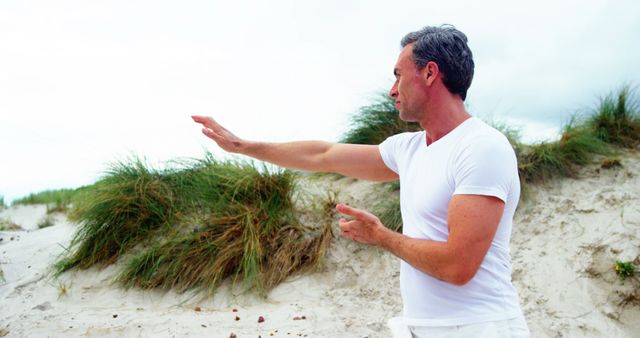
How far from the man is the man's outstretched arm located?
0.41 meters

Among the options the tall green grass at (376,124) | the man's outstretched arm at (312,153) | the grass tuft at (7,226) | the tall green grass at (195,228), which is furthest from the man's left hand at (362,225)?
the grass tuft at (7,226)

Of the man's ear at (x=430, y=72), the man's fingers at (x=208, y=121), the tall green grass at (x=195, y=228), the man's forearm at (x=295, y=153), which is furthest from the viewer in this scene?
the tall green grass at (x=195, y=228)

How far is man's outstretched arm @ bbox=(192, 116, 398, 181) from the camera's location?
2.91 metres

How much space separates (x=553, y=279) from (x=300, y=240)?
7.88 ft

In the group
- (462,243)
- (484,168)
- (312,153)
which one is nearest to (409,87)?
(484,168)

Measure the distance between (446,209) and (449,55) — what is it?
2.07ft

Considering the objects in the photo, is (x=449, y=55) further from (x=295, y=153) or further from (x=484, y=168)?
(x=295, y=153)

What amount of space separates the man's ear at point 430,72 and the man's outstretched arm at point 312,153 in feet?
2.15

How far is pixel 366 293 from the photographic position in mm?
5152

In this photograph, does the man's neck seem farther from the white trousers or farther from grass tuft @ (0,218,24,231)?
grass tuft @ (0,218,24,231)

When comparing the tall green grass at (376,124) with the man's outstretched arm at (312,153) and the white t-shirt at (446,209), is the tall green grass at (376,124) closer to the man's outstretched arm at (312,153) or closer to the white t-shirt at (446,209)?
the man's outstretched arm at (312,153)

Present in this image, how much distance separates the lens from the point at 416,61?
90.1 inches

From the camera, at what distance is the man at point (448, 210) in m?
1.97

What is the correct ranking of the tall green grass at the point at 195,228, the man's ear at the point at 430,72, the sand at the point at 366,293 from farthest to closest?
1. the tall green grass at the point at 195,228
2. the sand at the point at 366,293
3. the man's ear at the point at 430,72
